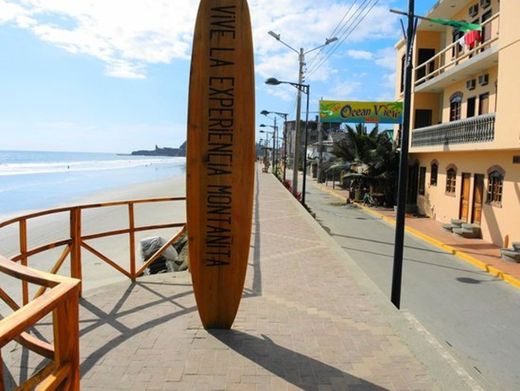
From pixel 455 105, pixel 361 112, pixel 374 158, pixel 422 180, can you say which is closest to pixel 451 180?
pixel 455 105

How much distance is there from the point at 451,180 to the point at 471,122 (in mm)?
3922

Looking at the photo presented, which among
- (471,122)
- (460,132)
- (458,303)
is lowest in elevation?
(458,303)

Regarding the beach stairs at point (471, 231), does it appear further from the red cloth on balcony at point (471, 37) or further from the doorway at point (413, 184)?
the doorway at point (413, 184)

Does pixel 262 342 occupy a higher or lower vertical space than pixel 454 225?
higher

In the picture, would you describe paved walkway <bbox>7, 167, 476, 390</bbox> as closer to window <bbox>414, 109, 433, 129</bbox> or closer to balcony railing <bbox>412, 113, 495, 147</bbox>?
balcony railing <bbox>412, 113, 495, 147</bbox>

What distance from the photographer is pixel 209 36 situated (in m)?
4.21

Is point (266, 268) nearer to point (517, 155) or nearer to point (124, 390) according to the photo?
point (124, 390)

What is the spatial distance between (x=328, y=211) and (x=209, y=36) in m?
18.9

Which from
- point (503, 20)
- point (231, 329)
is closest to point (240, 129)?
point (231, 329)

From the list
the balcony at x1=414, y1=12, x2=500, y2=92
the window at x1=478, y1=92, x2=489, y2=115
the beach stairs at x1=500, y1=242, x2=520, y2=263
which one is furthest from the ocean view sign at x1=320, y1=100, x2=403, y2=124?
the beach stairs at x1=500, y1=242, x2=520, y2=263

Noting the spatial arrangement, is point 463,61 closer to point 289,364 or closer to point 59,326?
point 289,364

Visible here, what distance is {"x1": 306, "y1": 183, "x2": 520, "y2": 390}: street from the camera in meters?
5.74

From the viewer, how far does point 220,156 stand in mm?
4328

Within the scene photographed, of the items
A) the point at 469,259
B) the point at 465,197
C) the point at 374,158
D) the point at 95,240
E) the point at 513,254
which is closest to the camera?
the point at 513,254
